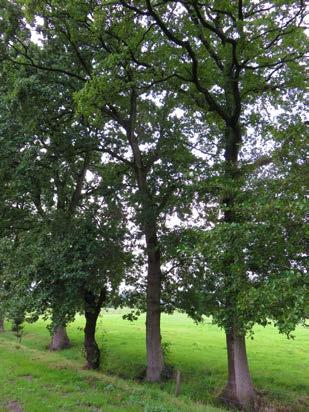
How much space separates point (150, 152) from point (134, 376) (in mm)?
11863

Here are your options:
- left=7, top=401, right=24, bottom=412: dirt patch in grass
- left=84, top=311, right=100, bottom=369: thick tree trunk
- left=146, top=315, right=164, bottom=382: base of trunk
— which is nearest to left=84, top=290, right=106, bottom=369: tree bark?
left=84, top=311, right=100, bottom=369: thick tree trunk

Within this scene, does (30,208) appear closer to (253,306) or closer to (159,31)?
(159,31)

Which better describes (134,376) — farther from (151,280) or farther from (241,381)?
(241,381)

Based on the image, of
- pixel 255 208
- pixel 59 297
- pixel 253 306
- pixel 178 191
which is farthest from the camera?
pixel 178 191

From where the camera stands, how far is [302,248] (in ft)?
33.1

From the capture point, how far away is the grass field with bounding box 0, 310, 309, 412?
12953 millimetres

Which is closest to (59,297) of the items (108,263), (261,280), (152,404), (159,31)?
(108,263)

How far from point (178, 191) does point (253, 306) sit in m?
12.1

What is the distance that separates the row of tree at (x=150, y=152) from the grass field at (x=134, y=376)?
1.93 meters

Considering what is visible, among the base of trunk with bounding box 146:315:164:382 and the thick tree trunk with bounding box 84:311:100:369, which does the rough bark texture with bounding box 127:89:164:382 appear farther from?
the thick tree trunk with bounding box 84:311:100:369

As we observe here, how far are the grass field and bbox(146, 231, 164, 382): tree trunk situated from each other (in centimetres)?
92

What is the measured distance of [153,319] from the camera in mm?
20297

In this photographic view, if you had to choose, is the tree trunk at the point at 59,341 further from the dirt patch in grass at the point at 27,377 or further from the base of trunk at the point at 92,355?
the dirt patch in grass at the point at 27,377

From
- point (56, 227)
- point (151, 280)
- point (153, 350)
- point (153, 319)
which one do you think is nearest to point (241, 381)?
point (153, 350)
